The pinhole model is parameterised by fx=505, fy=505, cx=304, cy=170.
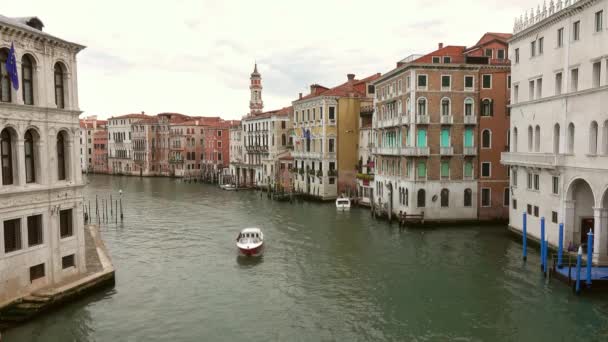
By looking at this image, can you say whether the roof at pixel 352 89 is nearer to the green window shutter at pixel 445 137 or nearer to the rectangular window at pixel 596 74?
the green window shutter at pixel 445 137

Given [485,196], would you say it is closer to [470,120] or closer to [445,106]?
[470,120]

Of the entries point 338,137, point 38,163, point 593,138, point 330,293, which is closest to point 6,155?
point 38,163

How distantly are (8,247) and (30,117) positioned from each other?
3.87m

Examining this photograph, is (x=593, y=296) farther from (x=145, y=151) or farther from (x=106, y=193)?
(x=145, y=151)

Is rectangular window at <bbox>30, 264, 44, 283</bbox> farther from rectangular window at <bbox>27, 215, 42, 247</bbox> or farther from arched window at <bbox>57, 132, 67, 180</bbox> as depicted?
arched window at <bbox>57, 132, 67, 180</bbox>

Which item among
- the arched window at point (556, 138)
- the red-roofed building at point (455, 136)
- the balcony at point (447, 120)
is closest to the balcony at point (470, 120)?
the red-roofed building at point (455, 136)

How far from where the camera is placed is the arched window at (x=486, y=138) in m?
32.2

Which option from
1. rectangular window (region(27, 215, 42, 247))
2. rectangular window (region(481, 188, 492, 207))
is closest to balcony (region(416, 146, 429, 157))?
rectangular window (region(481, 188, 492, 207))

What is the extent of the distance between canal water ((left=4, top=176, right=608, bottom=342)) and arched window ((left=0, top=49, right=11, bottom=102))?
6565 mm

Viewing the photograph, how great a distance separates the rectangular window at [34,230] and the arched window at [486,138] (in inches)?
1020

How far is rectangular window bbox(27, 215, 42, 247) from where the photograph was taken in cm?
1534

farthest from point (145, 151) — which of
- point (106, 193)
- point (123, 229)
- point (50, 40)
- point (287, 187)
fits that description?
point (50, 40)

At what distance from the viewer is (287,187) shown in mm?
55500

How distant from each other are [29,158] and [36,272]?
3513 millimetres
